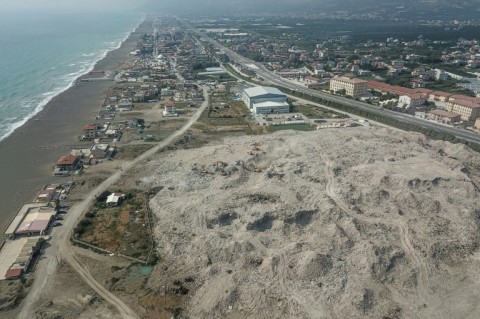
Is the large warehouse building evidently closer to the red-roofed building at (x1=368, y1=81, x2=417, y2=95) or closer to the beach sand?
the red-roofed building at (x1=368, y1=81, x2=417, y2=95)

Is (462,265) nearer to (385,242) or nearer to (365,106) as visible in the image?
(385,242)

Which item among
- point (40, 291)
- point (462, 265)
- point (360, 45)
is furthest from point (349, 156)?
point (360, 45)

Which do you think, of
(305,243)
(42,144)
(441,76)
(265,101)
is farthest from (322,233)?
(441,76)

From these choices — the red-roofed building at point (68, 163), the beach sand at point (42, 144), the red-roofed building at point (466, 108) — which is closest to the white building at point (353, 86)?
the red-roofed building at point (466, 108)

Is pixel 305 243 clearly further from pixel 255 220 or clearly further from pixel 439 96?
pixel 439 96

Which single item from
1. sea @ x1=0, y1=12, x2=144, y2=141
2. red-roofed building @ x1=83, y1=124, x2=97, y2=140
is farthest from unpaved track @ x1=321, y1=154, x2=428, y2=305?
sea @ x1=0, y1=12, x2=144, y2=141

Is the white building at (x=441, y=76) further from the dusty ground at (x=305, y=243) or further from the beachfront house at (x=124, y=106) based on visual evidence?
the beachfront house at (x=124, y=106)
